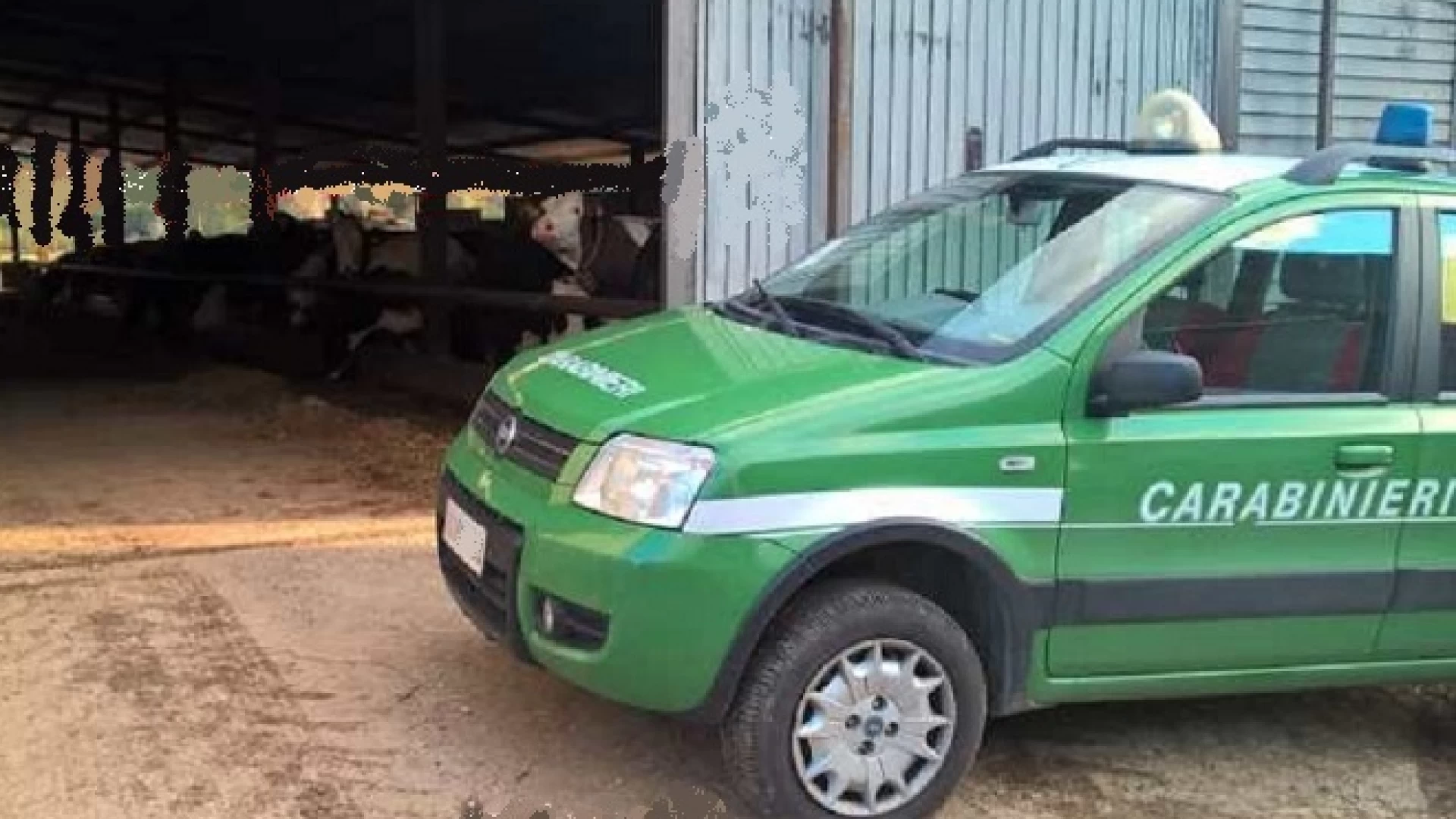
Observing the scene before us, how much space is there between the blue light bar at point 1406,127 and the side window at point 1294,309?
1.32ft

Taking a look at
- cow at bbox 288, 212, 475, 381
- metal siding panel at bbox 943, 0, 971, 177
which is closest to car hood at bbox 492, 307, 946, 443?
metal siding panel at bbox 943, 0, 971, 177

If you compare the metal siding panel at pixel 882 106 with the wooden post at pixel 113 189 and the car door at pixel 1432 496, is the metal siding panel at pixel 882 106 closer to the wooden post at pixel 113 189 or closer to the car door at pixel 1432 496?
the car door at pixel 1432 496

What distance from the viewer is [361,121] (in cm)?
2428

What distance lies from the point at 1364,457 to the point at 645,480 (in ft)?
6.70

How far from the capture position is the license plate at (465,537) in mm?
4180

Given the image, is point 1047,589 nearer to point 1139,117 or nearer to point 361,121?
point 1139,117

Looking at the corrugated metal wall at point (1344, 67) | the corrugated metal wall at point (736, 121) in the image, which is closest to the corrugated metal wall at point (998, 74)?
the corrugated metal wall at point (736, 121)

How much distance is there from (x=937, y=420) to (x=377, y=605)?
110 inches

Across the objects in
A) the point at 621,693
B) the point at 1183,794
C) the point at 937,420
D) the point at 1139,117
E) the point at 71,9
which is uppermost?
the point at 71,9

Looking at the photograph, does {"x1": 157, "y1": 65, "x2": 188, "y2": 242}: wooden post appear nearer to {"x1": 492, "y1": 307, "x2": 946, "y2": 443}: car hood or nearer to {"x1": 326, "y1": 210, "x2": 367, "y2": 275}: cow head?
{"x1": 326, "y1": 210, "x2": 367, "y2": 275}: cow head

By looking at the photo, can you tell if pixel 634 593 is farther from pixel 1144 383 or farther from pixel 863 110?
pixel 863 110

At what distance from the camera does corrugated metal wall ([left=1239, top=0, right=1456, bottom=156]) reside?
9.50m

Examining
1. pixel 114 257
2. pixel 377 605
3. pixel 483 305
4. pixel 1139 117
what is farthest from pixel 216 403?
pixel 114 257

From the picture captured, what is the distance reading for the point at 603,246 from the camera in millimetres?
10586
